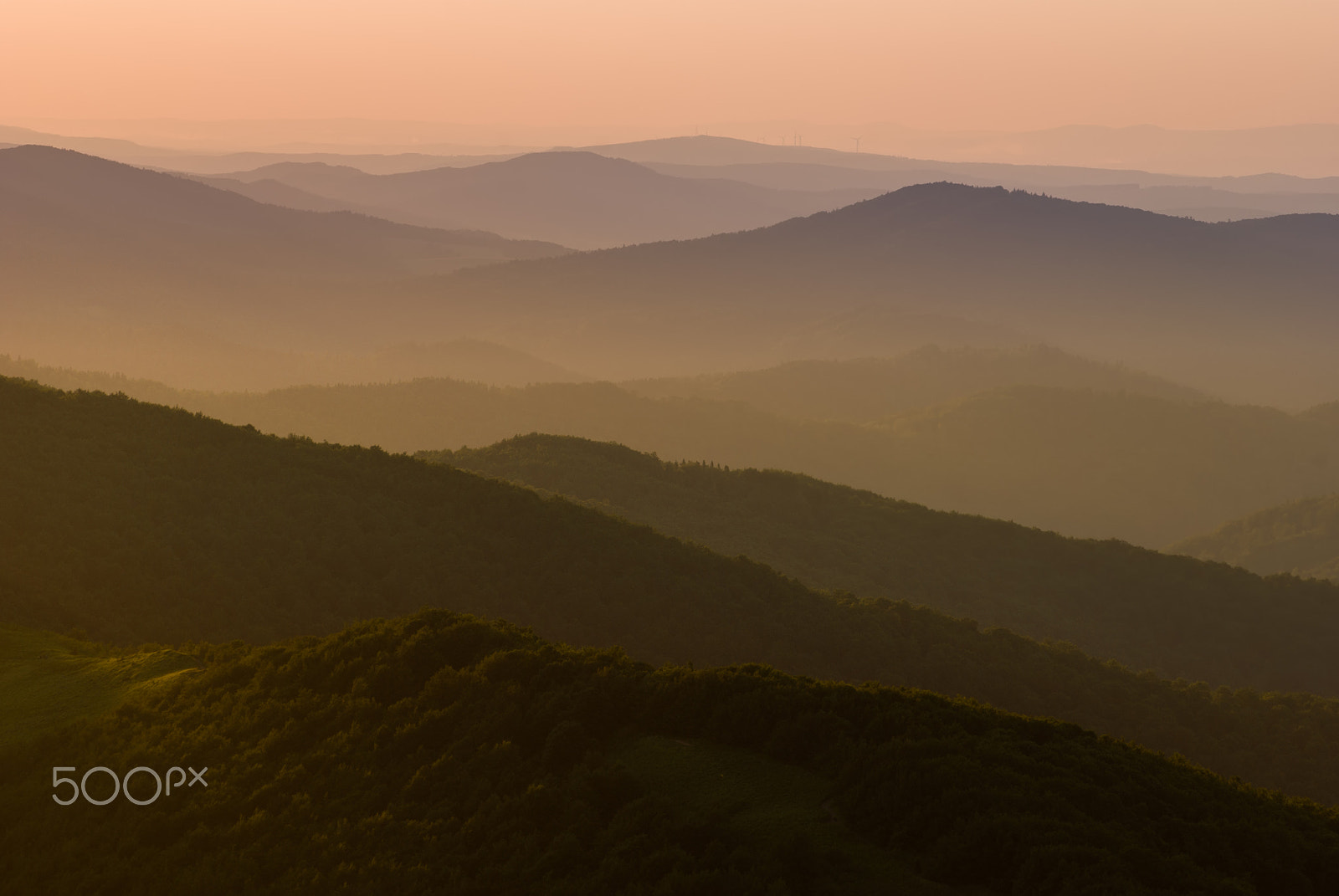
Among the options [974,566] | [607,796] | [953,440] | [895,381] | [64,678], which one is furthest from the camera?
[895,381]

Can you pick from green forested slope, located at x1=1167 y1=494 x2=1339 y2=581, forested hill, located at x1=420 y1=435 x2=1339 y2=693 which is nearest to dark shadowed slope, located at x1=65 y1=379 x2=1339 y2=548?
green forested slope, located at x1=1167 y1=494 x2=1339 y2=581

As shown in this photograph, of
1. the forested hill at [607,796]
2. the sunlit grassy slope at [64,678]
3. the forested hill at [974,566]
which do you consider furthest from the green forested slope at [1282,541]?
the sunlit grassy slope at [64,678]

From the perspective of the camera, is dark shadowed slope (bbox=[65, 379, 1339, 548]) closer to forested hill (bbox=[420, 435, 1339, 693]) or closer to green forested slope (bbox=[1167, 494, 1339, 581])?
green forested slope (bbox=[1167, 494, 1339, 581])

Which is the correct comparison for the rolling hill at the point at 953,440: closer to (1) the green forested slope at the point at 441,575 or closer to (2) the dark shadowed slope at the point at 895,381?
(2) the dark shadowed slope at the point at 895,381

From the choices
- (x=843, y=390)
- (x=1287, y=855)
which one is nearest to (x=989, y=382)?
(x=843, y=390)

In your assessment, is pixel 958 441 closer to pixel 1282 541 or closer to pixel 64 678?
pixel 1282 541

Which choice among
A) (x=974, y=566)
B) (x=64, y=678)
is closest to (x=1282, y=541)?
(x=974, y=566)
